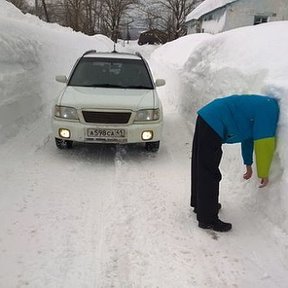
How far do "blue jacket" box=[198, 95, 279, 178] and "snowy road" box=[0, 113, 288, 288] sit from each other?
2.72 ft

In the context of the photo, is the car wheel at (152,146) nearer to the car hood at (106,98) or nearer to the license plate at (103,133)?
the car hood at (106,98)

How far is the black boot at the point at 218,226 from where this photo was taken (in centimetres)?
462

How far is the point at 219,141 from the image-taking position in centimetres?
448

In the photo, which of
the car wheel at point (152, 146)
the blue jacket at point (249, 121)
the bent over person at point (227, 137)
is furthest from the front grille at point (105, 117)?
the blue jacket at point (249, 121)

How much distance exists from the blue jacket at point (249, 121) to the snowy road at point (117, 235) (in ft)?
2.72

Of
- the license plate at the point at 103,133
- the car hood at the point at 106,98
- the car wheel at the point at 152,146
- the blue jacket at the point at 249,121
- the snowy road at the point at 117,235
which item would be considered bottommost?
the car wheel at the point at 152,146

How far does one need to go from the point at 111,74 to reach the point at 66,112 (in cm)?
150

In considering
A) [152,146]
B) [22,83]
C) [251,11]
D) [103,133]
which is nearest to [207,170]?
[103,133]

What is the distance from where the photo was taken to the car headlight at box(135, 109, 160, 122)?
701 centimetres

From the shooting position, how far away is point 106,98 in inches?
279

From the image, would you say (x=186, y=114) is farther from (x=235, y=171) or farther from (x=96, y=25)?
(x=96, y=25)

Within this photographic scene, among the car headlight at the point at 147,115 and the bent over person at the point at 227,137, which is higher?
the bent over person at the point at 227,137

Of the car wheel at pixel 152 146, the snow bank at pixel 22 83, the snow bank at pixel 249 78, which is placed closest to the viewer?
the snow bank at pixel 249 78

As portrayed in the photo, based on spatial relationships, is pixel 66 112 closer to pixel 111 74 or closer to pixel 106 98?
pixel 106 98
